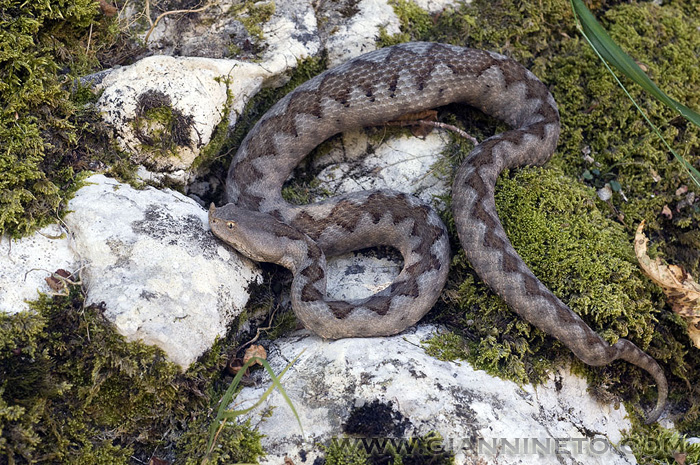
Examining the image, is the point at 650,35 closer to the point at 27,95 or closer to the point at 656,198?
the point at 656,198

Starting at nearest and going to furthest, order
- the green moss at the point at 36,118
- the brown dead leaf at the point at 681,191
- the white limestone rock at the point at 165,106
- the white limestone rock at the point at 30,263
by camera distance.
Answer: the white limestone rock at the point at 30,263
the green moss at the point at 36,118
the white limestone rock at the point at 165,106
the brown dead leaf at the point at 681,191

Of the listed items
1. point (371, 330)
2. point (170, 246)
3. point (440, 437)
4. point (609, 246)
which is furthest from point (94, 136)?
point (609, 246)

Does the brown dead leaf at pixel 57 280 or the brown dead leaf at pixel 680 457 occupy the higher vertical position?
the brown dead leaf at pixel 57 280

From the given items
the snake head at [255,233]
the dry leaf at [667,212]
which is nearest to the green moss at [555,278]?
the dry leaf at [667,212]

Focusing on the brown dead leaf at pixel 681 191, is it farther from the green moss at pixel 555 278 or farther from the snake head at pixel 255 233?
the snake head at pixel 255 233

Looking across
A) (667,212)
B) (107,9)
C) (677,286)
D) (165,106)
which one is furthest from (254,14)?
(677,286)

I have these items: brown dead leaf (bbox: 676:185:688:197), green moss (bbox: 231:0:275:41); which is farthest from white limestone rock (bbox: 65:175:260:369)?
brown dead leaf (bbox: 676:185:688:197)

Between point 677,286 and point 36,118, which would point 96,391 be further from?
point 677,286
